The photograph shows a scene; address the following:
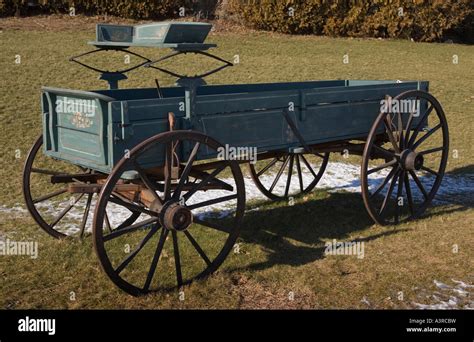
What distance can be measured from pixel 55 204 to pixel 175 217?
3.26m

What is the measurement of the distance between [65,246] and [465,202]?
4.97 m

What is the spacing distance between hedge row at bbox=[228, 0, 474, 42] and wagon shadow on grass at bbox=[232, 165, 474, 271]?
546 inches

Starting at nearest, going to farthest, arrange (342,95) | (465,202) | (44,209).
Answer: (342,95) < (44,209) < (465,202)

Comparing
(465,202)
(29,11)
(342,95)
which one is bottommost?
(465,202)

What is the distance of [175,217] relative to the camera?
4.60 m

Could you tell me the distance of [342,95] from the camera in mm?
6074

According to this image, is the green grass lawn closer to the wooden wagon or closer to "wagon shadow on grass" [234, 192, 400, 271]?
"wagon shadow on grass" [234, 192, 400, 271]

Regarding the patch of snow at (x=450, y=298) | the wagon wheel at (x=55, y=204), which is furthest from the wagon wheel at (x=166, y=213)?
the patch of snow at (x=450, y=298)

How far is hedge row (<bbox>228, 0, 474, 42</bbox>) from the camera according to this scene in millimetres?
20625

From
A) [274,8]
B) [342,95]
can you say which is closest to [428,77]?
[274,8]

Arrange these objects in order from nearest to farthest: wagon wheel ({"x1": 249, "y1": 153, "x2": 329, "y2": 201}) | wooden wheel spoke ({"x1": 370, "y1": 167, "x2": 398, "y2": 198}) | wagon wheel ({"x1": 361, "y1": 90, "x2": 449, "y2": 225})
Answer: wagon wheel ({"x1": 361, "y1": 90, "x2": 449, "y2": 225}) < wooden wheel spoke ({"x1": 370, "y1": 167, "x2": 398, "y2": 198}) < wagon wheel ({"x1": 249, "y1": 153, "x2": 329, "y2": 201})

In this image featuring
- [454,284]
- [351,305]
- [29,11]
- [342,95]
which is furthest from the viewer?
[29,11]

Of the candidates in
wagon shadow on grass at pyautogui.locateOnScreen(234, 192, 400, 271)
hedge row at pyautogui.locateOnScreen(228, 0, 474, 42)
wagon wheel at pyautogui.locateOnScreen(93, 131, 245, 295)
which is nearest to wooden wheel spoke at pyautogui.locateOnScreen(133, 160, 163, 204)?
wagon wheel at pyautogui.locateOnScreen(93, 131, 245, 295)

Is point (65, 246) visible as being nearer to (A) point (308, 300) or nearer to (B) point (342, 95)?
(A) point (308, 300)
